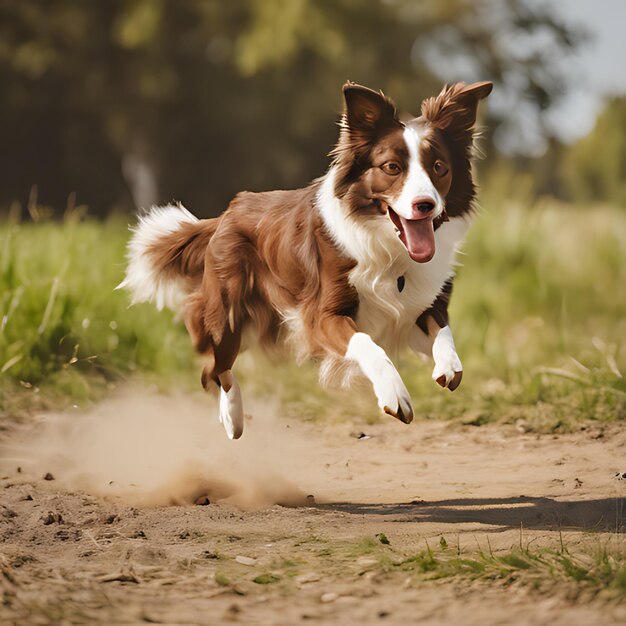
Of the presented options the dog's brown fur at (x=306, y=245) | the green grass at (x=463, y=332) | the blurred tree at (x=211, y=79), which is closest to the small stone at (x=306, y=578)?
the dog's brown fur at (x=306, y=245)

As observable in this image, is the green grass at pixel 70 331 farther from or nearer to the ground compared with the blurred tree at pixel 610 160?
nearer to the ground

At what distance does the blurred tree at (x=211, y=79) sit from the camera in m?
20.9

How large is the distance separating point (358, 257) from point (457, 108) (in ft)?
2.82

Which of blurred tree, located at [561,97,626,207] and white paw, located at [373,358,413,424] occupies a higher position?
blurred tree, located at [561,97,626,207]

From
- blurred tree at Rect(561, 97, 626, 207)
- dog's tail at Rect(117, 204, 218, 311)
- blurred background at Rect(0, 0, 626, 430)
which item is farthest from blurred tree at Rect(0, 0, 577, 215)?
dog's tail at Rect(117, 204, 218, 311)

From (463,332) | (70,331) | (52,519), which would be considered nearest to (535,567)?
(52,519)

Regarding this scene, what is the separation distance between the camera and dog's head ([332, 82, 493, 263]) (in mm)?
4539

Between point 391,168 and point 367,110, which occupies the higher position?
point 367,110

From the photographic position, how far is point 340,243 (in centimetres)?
498

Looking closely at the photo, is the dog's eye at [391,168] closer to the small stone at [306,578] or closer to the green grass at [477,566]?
the green grass at [477,566]

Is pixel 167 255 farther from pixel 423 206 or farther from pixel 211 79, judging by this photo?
pixel 211 79

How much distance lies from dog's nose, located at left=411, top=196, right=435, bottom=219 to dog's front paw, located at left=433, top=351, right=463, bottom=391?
2.25 ft

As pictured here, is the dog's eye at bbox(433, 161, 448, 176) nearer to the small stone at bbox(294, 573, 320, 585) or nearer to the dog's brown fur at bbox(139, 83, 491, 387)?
the dog's brown fur at bbox(139, 83, 491, 387)

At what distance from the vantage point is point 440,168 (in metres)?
4.62
